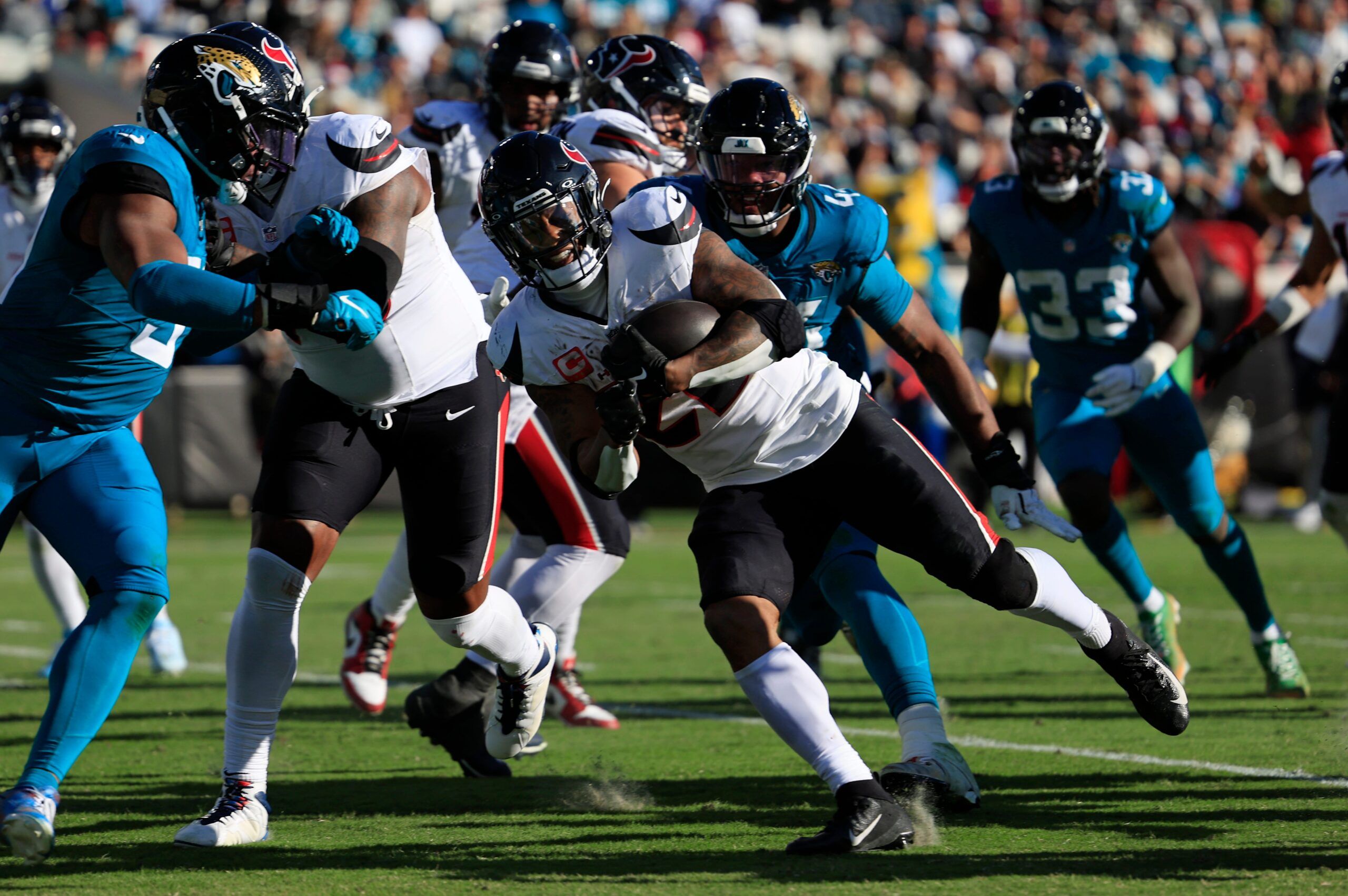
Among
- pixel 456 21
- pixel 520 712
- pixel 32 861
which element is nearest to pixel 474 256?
pixel 520 712

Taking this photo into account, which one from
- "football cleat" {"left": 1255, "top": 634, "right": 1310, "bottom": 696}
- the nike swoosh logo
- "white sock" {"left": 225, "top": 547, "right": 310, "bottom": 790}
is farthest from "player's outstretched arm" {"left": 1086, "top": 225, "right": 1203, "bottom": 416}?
"white sock" {"left": 225, "top": 547, "right": 310, "bottom": 790}

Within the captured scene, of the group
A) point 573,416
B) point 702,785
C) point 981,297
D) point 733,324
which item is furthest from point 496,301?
point 981,297

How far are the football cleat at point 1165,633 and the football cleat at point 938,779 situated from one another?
6.58ft

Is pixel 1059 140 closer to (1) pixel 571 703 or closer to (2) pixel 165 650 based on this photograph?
(1) pixel 571 703

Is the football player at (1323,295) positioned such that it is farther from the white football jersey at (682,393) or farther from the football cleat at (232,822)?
the football cleat at (232,822)

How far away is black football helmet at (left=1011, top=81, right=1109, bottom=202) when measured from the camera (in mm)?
5719

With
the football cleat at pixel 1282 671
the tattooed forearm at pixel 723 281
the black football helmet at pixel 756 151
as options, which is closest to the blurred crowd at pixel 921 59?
the football cleat at pixel 1282 671

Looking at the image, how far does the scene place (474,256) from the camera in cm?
539

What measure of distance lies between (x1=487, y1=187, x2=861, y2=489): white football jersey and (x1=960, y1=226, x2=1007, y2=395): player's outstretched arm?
2.14 metres

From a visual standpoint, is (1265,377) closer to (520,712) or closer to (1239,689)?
(1239,689)

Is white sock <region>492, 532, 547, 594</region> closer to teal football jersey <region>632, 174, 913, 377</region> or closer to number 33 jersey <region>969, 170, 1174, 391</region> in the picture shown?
teal football jersey <region>632, 174, 913, 377</region>

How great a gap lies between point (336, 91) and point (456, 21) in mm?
2541

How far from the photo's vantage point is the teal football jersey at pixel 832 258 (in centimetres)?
424

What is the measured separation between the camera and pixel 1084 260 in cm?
589
